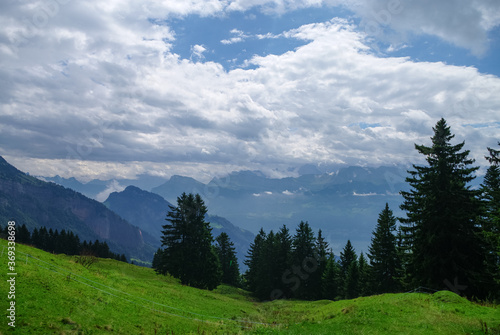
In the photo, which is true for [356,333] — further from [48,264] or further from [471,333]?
[48,264]

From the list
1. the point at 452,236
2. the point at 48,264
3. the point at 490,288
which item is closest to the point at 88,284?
the point at 48,264

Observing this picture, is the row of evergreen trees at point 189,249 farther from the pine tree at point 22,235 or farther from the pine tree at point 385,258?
the pine tree at point 22,235

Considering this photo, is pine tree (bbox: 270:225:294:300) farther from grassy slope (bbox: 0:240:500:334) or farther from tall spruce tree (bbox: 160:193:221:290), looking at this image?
grassy slope (bbox: 0:240:500:334)

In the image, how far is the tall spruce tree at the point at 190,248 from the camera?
5506 centimetres

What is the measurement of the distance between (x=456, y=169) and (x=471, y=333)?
22.9 meters

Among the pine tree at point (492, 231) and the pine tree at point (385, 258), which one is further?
the pine tree at point (385, 258)

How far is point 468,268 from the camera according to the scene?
109ft

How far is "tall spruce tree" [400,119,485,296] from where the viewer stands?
3309cm

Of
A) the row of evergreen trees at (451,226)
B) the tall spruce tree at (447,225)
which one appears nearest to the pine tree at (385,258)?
the row of evergreen trees at (451,226)

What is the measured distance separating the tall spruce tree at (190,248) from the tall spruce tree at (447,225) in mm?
35620

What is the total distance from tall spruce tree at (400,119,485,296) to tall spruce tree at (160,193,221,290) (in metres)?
35.6

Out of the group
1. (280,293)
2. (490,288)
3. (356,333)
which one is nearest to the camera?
(356,333)

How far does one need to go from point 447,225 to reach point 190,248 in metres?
40.4

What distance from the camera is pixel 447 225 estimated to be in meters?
33.7
